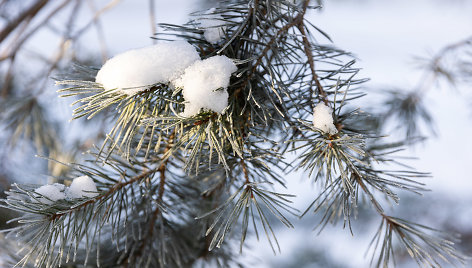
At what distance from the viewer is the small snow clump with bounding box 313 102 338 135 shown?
42cm

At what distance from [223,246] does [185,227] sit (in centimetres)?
8

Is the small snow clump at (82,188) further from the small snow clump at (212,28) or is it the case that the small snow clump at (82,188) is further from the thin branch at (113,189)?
the small snow clump at (212,28)

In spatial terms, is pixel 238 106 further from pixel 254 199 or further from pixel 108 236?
pixel 108 236

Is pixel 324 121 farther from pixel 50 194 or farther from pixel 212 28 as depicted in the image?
pixel 50 194

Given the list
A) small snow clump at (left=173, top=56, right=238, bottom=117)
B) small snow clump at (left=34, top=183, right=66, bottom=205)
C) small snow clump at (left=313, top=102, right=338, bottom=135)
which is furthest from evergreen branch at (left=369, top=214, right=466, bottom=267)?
small snow clump at (left=34, top=183, right=66, bottom=205)

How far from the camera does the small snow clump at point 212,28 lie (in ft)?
1.53

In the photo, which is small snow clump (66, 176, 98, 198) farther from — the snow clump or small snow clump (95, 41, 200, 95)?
small snow clump (95, 41, 200, 95)

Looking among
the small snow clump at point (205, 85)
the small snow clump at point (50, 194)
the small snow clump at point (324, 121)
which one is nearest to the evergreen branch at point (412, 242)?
the small snow clump at point (324, 121)

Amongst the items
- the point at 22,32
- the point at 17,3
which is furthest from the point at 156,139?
the point at 17,3

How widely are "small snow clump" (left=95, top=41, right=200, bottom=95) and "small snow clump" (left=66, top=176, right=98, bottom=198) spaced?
0.12m

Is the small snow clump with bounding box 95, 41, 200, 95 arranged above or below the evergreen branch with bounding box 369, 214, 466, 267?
above

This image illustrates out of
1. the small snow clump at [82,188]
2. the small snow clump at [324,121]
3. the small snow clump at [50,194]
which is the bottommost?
the small snow clump at [50,194]

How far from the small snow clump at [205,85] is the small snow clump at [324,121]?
0.10 metres

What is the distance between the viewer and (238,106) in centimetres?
45
